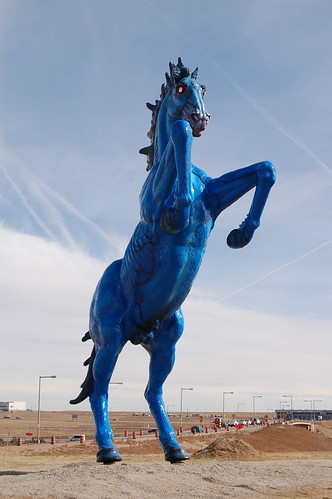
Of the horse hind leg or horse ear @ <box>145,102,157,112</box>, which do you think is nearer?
the horse hind leg

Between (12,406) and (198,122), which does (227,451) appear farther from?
(12,406)

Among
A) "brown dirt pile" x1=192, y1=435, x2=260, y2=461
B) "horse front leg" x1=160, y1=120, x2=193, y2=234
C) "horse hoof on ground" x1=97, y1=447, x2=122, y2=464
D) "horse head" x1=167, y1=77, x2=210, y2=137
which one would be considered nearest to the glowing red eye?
"horse head" x1=167, y1=77, x2=210, y2=137

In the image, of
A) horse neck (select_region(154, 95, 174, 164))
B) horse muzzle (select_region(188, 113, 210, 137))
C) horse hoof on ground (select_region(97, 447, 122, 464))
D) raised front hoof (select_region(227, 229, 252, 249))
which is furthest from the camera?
horse neck (select_region(154, 95, 174, 164))

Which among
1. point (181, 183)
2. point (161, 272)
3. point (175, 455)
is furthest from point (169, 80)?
point (175, 455)

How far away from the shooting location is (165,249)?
6504 mm

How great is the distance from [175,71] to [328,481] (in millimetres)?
12387

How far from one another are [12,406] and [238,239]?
5830 inches

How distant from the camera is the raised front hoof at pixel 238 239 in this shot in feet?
21.5

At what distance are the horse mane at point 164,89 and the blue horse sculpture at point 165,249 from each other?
0.02 m

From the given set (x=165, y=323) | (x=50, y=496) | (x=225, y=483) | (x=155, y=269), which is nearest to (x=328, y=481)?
(x=225, y=483)

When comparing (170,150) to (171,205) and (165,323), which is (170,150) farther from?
(165,323)

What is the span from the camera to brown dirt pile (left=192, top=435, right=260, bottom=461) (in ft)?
77.3

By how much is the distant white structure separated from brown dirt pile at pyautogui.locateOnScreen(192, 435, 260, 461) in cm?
12819

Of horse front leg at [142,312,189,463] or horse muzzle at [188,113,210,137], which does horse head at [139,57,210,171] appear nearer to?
horse muzzle at [188,113,210,137]
